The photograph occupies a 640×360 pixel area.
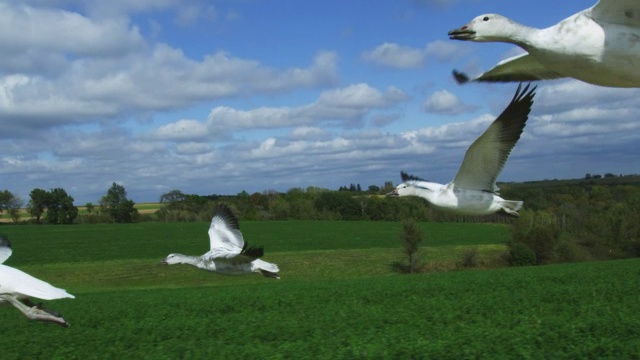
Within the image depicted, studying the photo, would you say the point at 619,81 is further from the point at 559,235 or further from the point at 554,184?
the point at 559,235

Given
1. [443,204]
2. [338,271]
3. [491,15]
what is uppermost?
[491,15]

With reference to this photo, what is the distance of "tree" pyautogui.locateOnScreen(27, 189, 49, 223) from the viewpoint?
73.2 metres

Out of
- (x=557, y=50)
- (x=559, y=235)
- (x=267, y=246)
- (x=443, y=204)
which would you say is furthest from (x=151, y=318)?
(x=267, y=246)

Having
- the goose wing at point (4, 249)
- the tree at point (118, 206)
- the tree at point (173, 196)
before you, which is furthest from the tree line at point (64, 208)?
the goose wing at point (4, 249)

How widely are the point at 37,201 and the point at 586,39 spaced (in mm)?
78584

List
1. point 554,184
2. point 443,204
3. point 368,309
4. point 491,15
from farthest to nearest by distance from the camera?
point 368,309, point 443,204, point 554,184, point 491,15

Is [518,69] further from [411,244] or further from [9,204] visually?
[9,204]

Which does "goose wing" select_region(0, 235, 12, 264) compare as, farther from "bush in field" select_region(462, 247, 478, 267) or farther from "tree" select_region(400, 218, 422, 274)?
"bush in field" select_region(462, 247, 478, 267)

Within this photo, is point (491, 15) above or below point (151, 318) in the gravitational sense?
above

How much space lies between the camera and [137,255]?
49125 mm

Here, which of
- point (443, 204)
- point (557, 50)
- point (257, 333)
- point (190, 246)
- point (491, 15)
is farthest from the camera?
point (190, 246)

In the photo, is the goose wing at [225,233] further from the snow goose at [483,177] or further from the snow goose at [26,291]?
the snow goose at [483,177]

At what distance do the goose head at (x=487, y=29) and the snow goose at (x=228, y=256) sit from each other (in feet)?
29.1

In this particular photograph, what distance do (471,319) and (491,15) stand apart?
35.4ft
